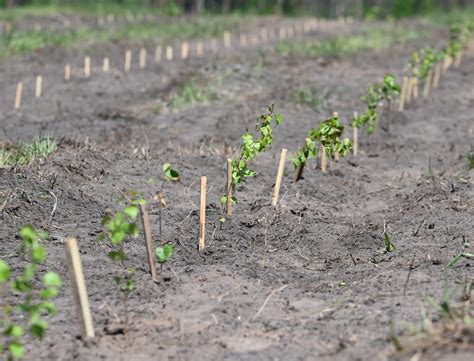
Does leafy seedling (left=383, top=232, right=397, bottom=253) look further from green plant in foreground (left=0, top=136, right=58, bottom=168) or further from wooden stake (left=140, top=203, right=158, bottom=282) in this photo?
green plant in foreground (left=0, top=136, right=58, bottom=168)

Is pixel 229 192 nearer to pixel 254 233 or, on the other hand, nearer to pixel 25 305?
pixel 254 233

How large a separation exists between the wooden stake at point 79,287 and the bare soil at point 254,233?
0.34 ft

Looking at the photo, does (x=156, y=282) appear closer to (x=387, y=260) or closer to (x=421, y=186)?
(x=387, y=260)

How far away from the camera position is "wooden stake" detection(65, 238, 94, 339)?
13.1 ft

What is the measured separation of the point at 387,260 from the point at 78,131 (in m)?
6.26

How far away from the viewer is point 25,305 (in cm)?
357

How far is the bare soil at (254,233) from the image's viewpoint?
13.7ft

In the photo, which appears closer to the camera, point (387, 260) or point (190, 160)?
point (387, 260)

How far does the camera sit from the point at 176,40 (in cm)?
2302

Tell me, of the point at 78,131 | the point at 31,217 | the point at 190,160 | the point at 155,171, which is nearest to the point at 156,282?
the point at 31,217

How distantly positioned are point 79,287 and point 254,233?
2.32 m

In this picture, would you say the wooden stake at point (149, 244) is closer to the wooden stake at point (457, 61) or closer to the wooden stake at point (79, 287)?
the wooden stake at point (79, 287)

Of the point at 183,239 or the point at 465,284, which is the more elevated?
the point at 465,284

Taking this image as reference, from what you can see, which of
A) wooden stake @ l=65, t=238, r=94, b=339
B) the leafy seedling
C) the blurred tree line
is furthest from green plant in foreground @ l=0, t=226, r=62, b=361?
the blurred tree line
